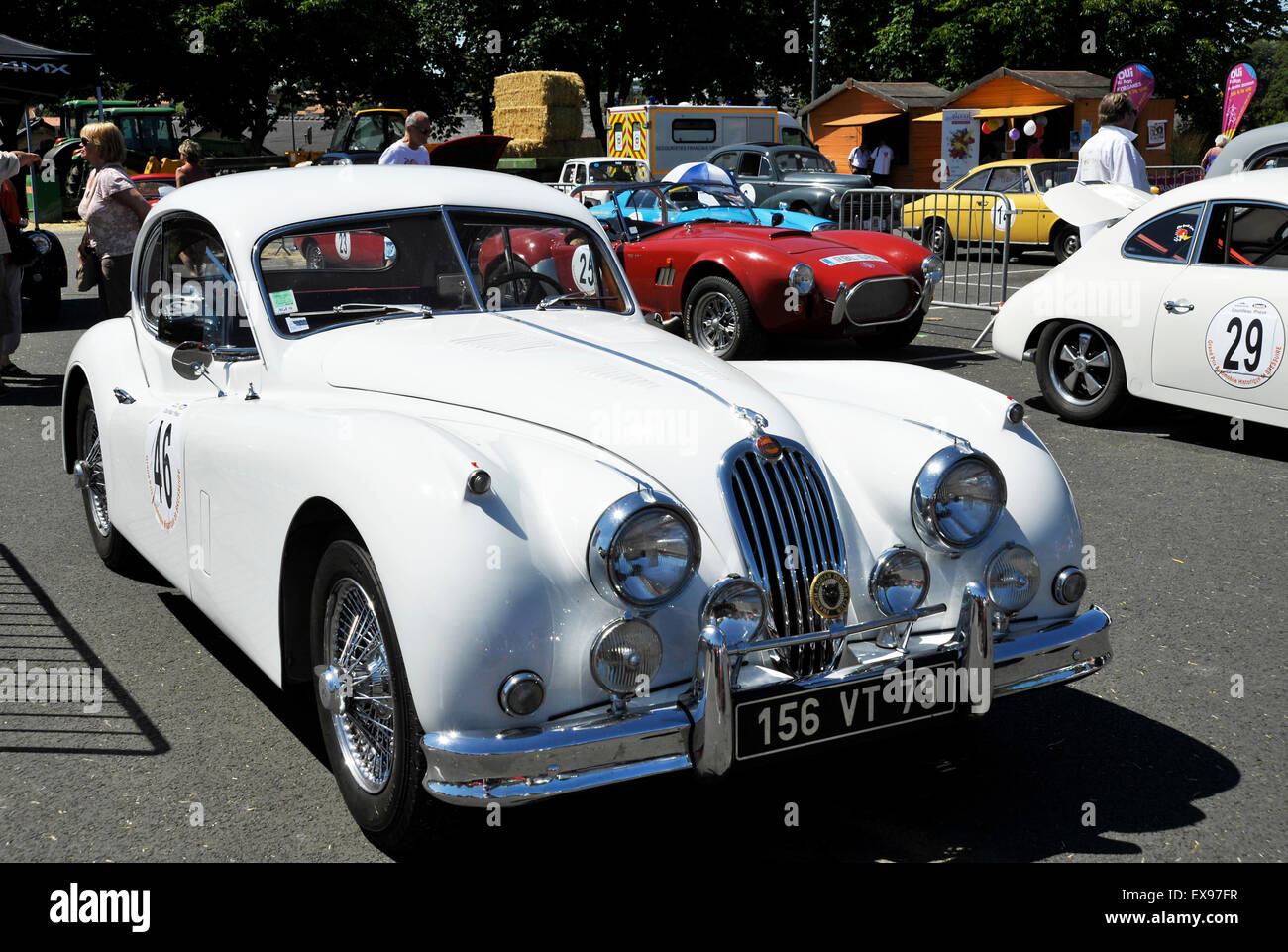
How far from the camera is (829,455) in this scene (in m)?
3.48

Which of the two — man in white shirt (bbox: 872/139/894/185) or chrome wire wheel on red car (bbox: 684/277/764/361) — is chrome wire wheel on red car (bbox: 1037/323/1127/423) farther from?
man in white shirt (bbox: 872/139/894/185)

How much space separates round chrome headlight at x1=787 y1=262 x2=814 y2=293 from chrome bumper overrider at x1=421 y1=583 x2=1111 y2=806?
6539 mm

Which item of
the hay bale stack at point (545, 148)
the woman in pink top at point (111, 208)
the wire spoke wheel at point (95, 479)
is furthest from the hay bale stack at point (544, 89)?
the wire spoke wheel at point (95, 479)

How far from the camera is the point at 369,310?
4180 mm

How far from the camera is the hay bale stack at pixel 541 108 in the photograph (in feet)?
106

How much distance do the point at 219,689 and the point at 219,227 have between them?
5.21 ft

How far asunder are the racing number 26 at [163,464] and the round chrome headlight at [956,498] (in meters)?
2.48

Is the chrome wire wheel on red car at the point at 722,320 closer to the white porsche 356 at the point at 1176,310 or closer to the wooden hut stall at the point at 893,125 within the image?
the white porsche 356 at the point at 1176,310

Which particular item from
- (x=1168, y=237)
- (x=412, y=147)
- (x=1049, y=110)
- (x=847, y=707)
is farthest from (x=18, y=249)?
(x=1049, y=110)

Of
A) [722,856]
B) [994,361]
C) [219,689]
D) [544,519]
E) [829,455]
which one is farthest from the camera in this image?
[994,361]

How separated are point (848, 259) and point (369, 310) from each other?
6218 mm

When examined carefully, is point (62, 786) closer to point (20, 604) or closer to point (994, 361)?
point (20, 604)

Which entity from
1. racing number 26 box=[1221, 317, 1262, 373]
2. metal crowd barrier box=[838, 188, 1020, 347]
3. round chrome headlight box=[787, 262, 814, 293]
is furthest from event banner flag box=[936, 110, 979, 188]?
→ racing number 26 box=[1221, 317, 1262, 373]

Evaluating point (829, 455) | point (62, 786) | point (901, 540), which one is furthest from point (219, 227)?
point (901, 540)
